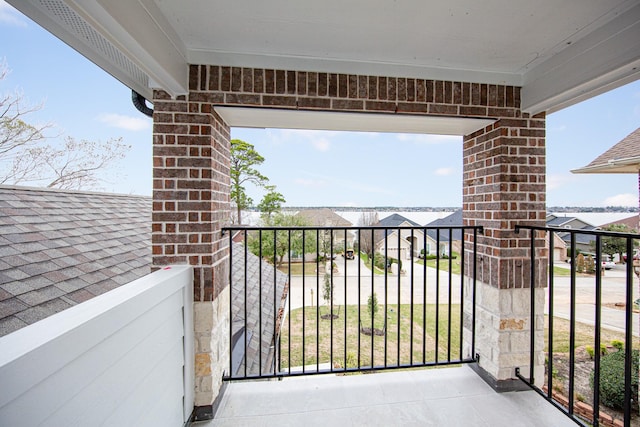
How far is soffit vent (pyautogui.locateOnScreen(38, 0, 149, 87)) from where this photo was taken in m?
1.04

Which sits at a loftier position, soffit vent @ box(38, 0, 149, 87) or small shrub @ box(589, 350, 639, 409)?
soffit vent @ box(38, 0, 149, 87)

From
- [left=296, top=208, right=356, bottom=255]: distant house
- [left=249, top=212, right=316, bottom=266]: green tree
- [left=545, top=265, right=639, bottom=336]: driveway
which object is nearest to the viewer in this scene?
[left=296, top=208, right=356, bottom=255]: distant house

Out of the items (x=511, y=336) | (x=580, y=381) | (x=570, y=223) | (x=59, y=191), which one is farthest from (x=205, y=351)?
(x=580, y=381)

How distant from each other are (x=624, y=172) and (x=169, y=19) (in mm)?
4766

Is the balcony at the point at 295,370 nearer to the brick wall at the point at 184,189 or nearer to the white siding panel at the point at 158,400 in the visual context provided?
the white siding panel at the point at 158,400

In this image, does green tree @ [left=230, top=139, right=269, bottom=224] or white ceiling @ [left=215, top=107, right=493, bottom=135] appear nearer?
white ceiling @ [left=215, top=107, right=493, bottom=135]

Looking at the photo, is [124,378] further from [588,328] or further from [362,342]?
[588,328]

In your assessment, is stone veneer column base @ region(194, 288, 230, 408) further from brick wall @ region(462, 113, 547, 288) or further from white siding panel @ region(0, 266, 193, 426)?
brick wall @ region(462, 113, 547, 288)

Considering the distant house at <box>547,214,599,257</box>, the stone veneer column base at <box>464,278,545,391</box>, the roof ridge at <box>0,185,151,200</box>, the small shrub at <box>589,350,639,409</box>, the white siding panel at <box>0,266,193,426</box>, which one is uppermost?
the roof ridge at <box>0,185,151,200</box>

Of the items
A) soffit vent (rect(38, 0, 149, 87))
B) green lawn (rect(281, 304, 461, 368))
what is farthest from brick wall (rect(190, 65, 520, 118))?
green lawn (rect(281, 304, 461, 368))

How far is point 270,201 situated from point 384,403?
419 cm

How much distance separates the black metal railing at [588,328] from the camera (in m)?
1.34

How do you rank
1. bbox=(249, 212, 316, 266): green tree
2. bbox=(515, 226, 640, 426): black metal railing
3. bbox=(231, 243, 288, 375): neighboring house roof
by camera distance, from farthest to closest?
1. bbox=(249, 212, 316, 266): green tree
2. bbox=(231, 243, 288, 375): neighboring house roof
3. bbox=(515, 226, 640, 426): black metal railing

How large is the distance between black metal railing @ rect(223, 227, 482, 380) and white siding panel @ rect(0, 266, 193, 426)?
0.52 meters
